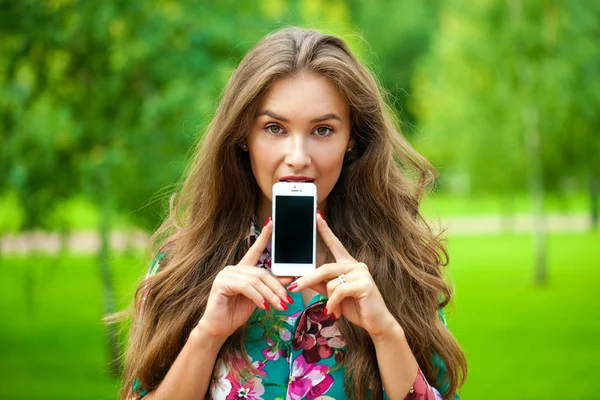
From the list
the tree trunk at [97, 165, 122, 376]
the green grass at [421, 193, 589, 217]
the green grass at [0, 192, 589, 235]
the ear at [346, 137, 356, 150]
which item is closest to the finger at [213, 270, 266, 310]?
the ear at [346, 137, 356, 150]

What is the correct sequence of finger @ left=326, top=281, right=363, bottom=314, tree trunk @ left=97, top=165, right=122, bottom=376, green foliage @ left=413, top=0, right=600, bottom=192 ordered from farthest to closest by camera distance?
green foliage @ left=413, top=0, right=600, bottom=192 < tree trunk @ left=97, top=165, right=122, bottom=376 < finger @ left=326, top=281, right=363, bottom=314

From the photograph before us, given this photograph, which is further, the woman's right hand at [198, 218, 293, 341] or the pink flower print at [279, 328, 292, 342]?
the pink flower print at [279, 328, 292, 342]

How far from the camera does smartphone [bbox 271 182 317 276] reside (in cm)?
211

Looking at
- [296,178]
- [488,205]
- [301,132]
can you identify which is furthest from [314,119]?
[488,205]

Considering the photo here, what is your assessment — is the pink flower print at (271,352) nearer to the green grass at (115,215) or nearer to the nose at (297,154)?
the nose at (297,154)

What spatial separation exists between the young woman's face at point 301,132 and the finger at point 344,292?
33 centimetres

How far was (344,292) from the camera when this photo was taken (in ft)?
6.53

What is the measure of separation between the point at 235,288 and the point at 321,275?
22 centimetres

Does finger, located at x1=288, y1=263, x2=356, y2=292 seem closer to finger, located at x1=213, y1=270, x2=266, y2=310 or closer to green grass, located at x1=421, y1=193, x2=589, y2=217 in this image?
finger, located at x1=213, y1=270, x2=266, y2=310

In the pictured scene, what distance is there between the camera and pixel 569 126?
13039 mm

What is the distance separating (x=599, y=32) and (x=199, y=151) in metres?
11.4

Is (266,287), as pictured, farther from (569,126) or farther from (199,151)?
(569,126)

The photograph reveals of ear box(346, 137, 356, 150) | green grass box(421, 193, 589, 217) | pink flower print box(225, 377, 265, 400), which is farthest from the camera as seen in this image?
green grass box(421, 193, 589, 217)

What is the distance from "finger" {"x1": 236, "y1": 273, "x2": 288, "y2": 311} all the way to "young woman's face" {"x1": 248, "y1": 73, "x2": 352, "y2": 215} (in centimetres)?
30
